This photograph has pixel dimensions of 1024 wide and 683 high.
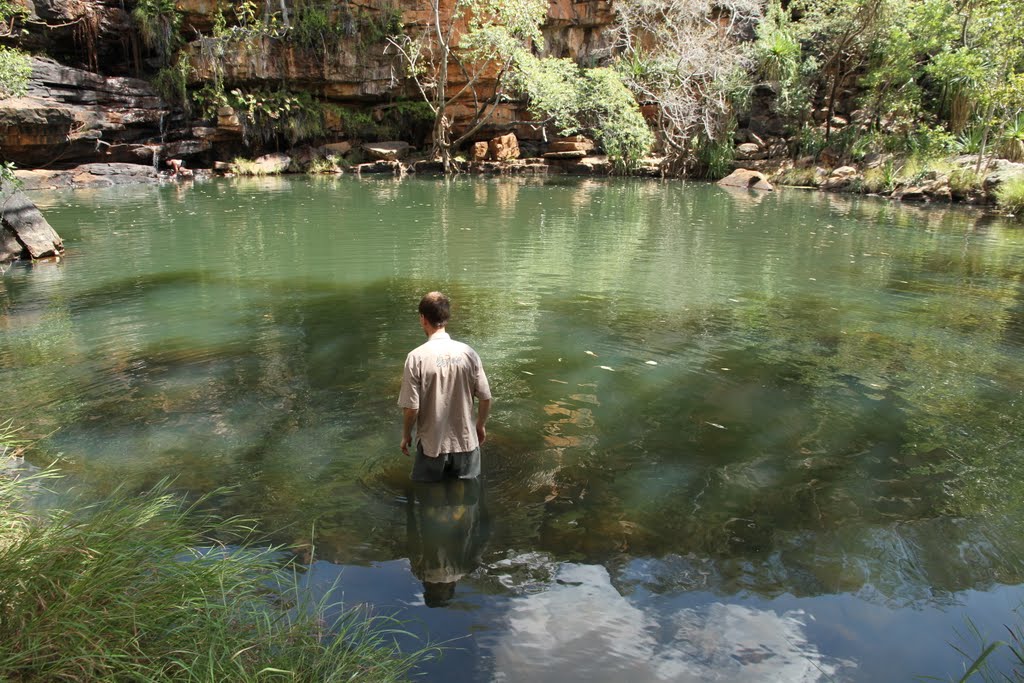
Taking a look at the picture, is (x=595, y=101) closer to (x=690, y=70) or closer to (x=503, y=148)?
(x=690, y=70)

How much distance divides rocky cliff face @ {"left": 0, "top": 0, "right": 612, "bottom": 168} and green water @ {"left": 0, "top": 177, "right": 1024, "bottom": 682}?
19072 millimetres

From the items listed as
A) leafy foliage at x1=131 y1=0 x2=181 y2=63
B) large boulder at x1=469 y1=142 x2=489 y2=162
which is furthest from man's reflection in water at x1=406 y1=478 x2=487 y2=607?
leafy foliage at x1=131 y1=0 x2=181 y2=63

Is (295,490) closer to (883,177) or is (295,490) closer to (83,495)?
(83,495)

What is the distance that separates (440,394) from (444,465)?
51 centimetres

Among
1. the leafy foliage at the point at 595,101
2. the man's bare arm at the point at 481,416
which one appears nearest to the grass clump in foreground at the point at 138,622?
the man's bare arm at the point at 481,416

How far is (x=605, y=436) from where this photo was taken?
5.61m

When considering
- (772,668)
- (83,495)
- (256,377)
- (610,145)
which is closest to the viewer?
(772,668)

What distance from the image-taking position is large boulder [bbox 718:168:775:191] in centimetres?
2730

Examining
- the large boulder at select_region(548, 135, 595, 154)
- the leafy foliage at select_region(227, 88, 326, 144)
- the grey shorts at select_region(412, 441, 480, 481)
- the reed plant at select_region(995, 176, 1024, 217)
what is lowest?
the grey shorts at select_region(412, 441, 480, 481)

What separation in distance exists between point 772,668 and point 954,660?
865 mm

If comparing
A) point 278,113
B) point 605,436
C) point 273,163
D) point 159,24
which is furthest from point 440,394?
point 159,24

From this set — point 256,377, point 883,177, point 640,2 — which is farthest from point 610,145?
point 256,377

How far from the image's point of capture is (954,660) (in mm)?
3293

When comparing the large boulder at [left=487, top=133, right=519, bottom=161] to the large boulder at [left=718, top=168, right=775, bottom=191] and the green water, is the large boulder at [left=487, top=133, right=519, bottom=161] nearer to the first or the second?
the large boulder at [left=718, top=168, right=775, bottom=191]
